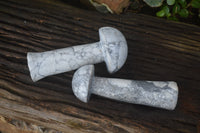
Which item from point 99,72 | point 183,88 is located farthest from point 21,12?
point 183,88

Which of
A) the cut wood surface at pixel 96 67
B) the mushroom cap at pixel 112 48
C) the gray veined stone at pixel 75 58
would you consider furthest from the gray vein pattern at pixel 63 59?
the cut wood surface at pixel 96 67

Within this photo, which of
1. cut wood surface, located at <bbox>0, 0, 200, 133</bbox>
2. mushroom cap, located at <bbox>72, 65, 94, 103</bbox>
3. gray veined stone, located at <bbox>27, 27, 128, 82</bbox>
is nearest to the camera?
mushroom cap, located at <bbox>72, 65, 94, 103</bbox>

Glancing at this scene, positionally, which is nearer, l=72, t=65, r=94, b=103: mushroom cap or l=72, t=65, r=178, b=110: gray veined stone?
l=72, t=65, r=94, b=103: mushroom cap

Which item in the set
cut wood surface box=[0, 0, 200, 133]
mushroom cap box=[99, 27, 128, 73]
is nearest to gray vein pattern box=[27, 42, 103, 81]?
mushroom cap box=[99, 27, 128, 73]

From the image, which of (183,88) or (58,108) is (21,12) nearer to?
(58,108)

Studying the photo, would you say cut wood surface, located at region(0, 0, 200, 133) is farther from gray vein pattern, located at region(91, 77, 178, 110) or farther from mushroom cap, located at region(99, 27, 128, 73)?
mushroom cap, located at region(99, 27, 128, 73)

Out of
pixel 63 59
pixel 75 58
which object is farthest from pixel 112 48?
pixel 63 59
